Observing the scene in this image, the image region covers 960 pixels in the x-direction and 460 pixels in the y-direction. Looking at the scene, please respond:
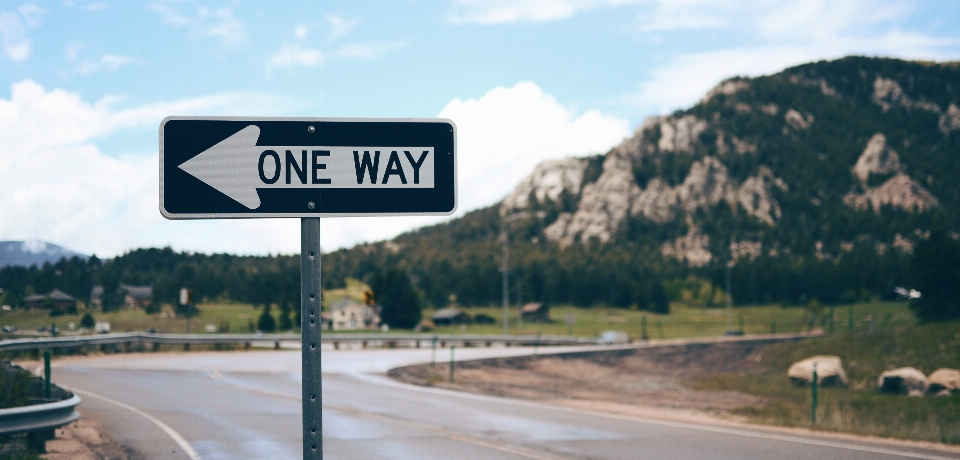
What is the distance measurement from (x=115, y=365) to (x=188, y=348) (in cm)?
1291

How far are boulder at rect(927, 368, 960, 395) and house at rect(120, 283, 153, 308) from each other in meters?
26.4

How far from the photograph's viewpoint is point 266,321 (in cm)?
6531

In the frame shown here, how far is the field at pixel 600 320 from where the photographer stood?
1042 inches

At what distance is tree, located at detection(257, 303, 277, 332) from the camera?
A: 64.9 m

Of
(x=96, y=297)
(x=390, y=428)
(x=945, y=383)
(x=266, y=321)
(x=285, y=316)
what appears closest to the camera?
(x=390, y=428)

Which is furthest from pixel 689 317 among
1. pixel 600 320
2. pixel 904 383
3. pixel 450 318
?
pixel 904 383

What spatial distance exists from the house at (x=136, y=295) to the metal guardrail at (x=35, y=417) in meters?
14.3

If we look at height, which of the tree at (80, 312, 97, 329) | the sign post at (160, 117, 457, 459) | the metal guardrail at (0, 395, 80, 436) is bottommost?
the metal guardrail at (0, 395, 80, 436)

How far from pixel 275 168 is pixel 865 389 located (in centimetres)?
3172

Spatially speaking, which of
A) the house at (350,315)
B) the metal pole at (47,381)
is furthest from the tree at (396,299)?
the metal pole at (47,381)

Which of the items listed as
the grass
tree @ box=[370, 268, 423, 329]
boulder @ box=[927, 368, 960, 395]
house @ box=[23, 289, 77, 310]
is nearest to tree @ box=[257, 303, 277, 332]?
the grass

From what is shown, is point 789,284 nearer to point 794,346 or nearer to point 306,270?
point 794,346

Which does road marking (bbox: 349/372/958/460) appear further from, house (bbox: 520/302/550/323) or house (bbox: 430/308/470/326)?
house (bbox: 520/302/550/323)

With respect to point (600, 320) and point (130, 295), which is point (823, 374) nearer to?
point (130, 295)
